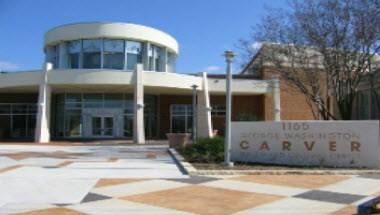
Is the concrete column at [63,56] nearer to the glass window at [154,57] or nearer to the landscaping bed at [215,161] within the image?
the glass window at [154,57]

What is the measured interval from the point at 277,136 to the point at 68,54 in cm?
2656

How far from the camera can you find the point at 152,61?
42.1 meters

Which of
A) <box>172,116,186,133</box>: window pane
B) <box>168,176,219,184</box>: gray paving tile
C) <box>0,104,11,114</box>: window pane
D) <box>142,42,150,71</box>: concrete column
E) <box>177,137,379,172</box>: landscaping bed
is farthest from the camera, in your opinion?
<box>172,116,186,133</box>: window pane

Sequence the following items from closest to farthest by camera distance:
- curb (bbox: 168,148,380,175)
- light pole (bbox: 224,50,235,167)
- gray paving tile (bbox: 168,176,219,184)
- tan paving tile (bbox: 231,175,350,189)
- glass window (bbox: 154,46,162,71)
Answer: tan paving tile (bbox: 231,175,350,189) < gray paving tile (bbox: 168,176,219,184) < curb (bbox: 168,148,380,175) < light pole (bbox: 224,50,235,167) < glass window (bbox: 154,46,162,71)

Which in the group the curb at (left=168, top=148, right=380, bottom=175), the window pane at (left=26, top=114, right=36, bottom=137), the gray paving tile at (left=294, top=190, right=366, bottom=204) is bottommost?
the gray paving tile at (left=294, top=190, right=366, bottom=204)

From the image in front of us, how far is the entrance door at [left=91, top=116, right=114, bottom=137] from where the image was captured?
42094 mm

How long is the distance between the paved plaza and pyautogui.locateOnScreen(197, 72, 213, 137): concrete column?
79.0ft

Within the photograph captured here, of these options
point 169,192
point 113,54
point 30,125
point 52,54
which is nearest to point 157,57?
point 113,54

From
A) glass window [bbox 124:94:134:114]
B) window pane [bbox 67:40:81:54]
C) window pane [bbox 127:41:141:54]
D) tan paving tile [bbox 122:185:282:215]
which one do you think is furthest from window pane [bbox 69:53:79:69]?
tan paving tile [bbox 122:185:282:215]

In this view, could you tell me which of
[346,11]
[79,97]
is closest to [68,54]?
[79,97]

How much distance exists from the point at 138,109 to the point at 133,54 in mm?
6339

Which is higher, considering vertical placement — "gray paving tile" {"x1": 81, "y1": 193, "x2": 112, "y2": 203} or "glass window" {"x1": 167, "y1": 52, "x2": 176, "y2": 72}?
"glass window" {"x1": 167, "y1": 52, "x2": 176, "y2": 72}

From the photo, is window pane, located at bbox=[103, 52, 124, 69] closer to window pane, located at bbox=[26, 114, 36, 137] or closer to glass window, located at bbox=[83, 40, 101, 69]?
glass window, located at bbox=[83, 40, 101, 69]

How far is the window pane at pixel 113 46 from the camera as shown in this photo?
39.9m
